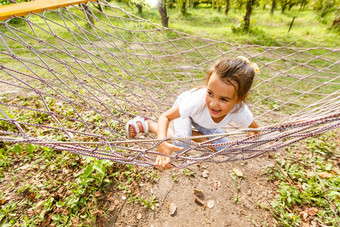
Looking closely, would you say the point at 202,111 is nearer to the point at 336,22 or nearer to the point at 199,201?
the point at 199,201

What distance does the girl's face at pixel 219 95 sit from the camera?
102cm

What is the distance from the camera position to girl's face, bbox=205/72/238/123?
102 cm

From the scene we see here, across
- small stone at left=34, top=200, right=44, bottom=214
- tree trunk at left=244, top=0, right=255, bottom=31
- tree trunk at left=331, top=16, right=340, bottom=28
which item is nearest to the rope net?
small stone at left=34, top=200, right=44, bottom=214

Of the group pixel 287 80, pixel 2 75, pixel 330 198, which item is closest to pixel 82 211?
pixel 330 198

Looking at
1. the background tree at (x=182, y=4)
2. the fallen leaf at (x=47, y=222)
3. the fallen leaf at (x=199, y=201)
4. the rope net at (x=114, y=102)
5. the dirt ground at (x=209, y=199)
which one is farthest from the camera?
the background tree at (x=182, y=4)

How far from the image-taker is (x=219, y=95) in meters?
1.05

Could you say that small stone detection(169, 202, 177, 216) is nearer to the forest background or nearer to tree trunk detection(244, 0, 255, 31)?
the forest background

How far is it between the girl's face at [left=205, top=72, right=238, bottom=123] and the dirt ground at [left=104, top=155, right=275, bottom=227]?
30.0 inches

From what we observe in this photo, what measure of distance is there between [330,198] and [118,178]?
65.9 inches

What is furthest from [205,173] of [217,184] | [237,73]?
A: [237,73]

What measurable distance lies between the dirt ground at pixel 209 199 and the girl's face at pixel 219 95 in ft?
2.50

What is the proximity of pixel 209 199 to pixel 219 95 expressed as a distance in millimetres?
896

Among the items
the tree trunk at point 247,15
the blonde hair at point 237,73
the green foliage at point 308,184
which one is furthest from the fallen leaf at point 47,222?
the tree trunk at point 247,15

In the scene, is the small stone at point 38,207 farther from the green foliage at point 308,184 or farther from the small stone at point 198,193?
the green foliage at point 308,184
